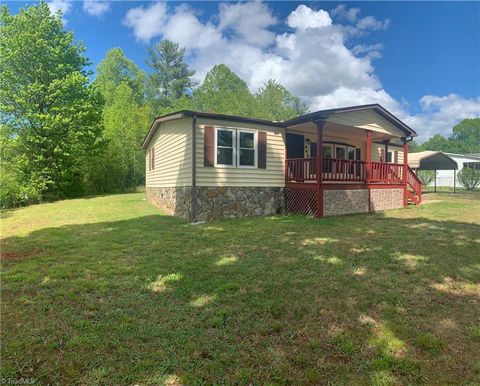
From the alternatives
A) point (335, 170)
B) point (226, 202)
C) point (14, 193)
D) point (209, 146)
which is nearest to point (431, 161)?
point (335, 170)

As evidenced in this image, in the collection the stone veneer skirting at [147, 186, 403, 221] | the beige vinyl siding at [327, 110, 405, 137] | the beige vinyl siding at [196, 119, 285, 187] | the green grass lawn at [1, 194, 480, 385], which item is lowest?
the green grass lawn at [1, 194, 480, 385]

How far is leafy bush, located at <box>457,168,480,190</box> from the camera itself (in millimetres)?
28047

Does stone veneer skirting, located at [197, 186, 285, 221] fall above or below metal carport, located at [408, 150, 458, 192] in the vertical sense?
below

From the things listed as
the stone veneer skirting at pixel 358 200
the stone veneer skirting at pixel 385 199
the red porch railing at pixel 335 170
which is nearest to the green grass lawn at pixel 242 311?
the stone veneer skirting at pixel 358 200

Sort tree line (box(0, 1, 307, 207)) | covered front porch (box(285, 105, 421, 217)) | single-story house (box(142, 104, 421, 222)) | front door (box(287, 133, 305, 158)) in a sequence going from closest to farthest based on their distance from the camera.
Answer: single-story house (box(142, 104, 421, 222)) → covered front porch (box(285, 105, 421, 217)) → front door (box(287, 133, 305, 158)) → tree line (box(0, 1, 307, 207))

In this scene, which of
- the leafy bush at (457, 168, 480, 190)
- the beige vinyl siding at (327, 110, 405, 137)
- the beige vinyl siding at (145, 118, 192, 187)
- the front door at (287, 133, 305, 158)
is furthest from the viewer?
the leafy bush at (457, 168, 480, 190)

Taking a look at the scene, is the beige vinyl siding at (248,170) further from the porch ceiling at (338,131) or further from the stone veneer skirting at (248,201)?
the porch ceiling at (338,131)

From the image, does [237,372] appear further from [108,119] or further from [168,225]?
[108,119]

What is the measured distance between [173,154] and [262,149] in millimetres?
3257

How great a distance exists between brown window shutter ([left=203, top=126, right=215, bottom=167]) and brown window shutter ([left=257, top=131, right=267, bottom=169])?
5.66 feet

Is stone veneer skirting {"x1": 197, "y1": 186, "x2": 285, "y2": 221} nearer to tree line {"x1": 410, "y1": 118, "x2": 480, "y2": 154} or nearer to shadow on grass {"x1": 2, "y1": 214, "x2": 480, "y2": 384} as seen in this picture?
shadow on grass {"x1": 2, "y1": 214, "x2": 480, "y2": 384}

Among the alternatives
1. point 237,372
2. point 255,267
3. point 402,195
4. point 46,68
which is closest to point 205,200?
point 255,267

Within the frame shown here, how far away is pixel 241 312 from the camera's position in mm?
3361

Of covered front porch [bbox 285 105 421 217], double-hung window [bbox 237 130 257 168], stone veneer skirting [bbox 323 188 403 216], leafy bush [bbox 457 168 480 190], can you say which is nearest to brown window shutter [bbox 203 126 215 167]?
double-hung window [bbox 237 130 257 168]
